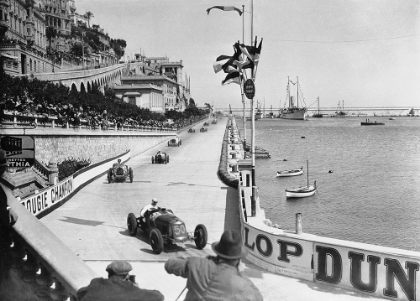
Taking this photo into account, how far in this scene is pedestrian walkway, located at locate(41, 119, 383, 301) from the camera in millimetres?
10203

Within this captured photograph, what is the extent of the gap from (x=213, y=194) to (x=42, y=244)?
1744 cm

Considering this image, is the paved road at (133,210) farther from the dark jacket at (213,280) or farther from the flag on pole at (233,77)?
the dark jacket at (213,280)

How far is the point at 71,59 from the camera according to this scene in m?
98.2

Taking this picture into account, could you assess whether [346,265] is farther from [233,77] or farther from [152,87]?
[152,87]

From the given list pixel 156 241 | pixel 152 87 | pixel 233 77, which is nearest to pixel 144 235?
pixel 156 241

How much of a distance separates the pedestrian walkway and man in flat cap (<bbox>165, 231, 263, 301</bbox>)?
17.4ft

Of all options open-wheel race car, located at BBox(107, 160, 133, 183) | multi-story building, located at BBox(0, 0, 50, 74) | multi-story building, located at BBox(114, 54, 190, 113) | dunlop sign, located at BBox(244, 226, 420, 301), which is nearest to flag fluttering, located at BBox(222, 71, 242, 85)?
open-wheel race car, located at BBox(107, 160, 133, 183)

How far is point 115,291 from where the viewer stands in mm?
4008

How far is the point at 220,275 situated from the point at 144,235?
1028 centimetres

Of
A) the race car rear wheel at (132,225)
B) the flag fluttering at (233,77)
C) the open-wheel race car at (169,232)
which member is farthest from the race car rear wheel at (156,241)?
the flag fluttering at (233,77)

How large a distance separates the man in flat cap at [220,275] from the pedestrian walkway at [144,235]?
5.29 m

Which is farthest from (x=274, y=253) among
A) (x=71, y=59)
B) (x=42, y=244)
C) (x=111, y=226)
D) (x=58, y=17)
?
(x=58, y=17)

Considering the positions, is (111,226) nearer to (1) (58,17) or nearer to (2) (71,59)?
(2) (71,59)

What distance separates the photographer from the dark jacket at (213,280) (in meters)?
4.21
